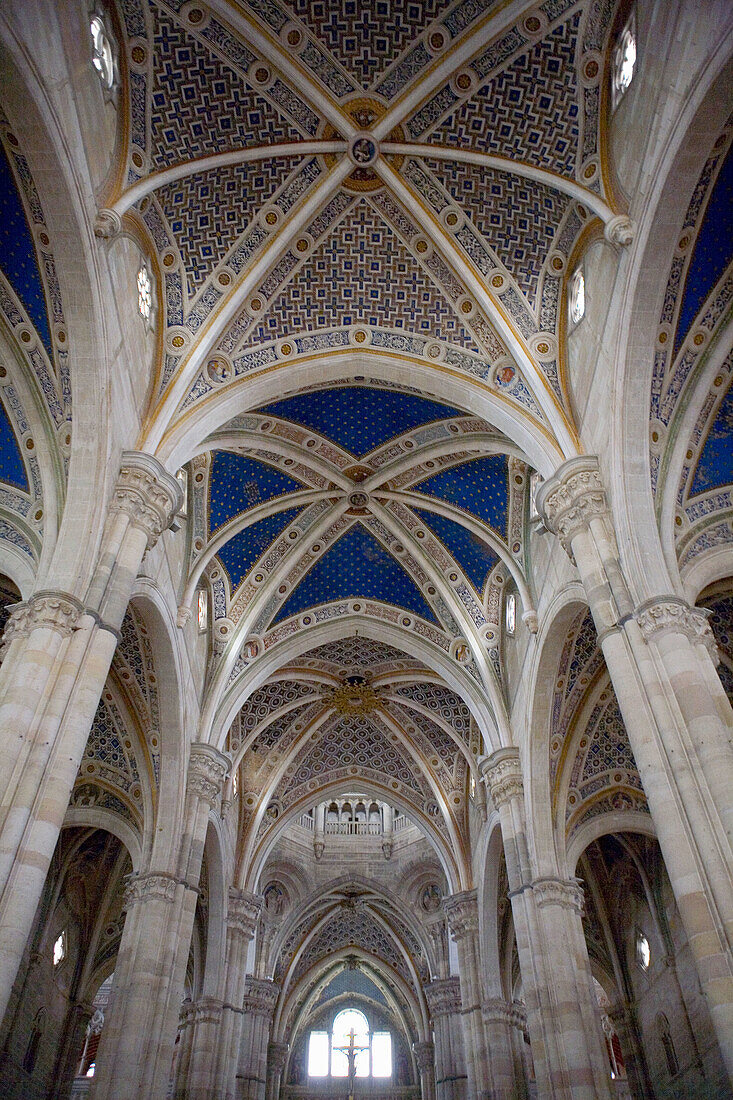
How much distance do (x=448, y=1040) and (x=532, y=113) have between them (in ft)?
82.8

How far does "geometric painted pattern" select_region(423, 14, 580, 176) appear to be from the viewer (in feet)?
38.3

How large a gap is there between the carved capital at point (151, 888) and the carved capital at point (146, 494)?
21.8 ft

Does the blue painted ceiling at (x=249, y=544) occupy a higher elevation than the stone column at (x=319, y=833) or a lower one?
lower

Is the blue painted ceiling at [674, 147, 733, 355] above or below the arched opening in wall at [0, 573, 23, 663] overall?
above

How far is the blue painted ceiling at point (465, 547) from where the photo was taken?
722 inches

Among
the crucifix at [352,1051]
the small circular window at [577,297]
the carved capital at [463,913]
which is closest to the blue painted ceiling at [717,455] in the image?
the small circular window at [577,297]

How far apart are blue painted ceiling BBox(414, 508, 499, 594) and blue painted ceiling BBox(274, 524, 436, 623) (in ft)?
4.62

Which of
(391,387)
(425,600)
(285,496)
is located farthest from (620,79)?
(425,600)

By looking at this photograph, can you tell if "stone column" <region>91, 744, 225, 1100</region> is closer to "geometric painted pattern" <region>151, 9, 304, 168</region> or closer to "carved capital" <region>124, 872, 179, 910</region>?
"carved capital" <region>124, 872, 179, 910</region>

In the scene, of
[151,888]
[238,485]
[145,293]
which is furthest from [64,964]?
[145,293]

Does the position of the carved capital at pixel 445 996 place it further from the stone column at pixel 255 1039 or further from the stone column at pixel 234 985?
the stone column at pixel 234 985

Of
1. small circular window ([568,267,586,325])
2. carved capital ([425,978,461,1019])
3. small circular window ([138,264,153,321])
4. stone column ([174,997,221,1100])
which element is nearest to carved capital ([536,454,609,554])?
small circular window ([568,267,586,325])

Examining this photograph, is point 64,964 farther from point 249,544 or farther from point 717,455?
point 717,455

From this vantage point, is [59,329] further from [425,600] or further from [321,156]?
[425,600]
